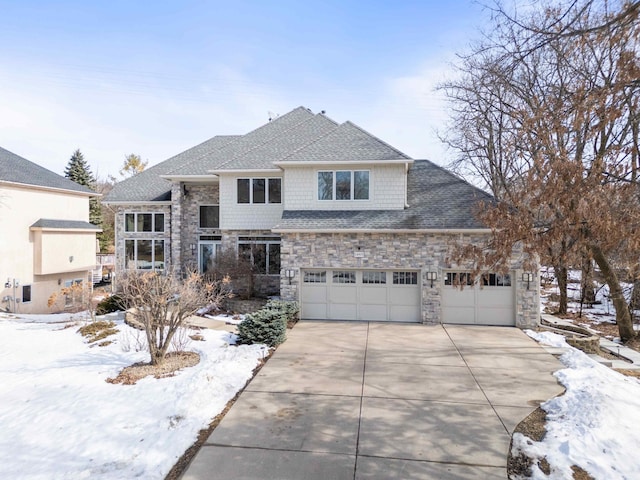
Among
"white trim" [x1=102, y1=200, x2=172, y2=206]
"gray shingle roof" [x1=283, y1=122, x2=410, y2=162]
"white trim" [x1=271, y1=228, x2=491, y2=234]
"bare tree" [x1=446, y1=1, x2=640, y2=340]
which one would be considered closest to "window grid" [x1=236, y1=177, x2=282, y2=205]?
"gray shingle roof" [x1=283, y1=122, x2=410, y2=162]

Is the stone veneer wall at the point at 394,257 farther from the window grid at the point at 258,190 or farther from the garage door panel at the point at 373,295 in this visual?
the window grid at the point at 258,190

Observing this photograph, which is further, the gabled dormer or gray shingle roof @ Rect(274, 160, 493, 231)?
the gabled dormer

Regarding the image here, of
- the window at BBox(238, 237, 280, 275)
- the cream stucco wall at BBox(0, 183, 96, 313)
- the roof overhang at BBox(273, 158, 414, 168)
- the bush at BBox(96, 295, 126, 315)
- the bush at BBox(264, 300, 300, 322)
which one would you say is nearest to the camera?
the bush at BBox(264, 300, 300, 322)

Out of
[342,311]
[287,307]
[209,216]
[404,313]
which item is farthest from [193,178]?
[404,313]

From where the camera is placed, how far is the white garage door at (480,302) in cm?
1364

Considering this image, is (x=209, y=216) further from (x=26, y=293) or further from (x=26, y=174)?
(x=26, y=174)

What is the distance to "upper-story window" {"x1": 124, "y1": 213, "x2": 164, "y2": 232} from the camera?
61.4 ft

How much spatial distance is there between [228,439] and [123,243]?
15718 millimetres

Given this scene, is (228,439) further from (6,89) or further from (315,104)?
(315,104)

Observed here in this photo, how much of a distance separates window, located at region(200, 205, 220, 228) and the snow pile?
577 inches

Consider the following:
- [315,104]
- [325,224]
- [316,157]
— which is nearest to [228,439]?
[325,224]

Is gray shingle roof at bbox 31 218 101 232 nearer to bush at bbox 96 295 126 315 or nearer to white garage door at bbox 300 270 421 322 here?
bush at bbox 96 295 126 315

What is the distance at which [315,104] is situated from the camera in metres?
21.7

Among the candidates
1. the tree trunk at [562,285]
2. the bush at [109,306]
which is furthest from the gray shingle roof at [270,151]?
the tree trunk at [562,285]
